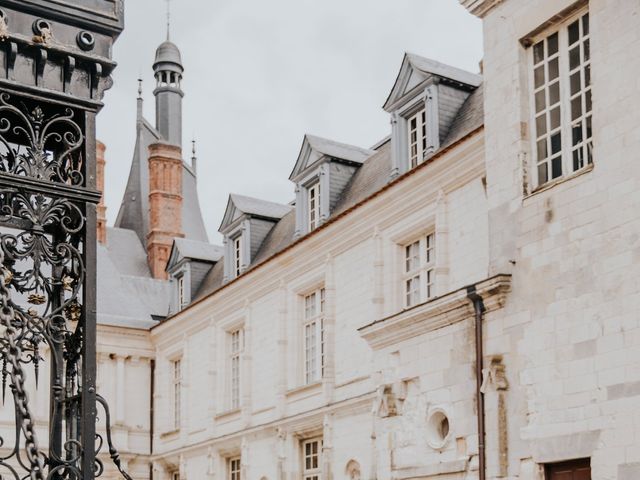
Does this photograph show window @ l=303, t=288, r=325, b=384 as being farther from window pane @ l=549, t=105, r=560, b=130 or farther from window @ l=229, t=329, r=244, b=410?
window pane @ l=549, t=105, r=560, b=130

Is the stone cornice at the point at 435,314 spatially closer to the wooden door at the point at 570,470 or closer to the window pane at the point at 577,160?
the window pane at the point at 577,160

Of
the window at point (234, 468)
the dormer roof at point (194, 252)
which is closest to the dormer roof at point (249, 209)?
the dormer roof at point (194, 252)

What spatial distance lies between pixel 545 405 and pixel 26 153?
597cm

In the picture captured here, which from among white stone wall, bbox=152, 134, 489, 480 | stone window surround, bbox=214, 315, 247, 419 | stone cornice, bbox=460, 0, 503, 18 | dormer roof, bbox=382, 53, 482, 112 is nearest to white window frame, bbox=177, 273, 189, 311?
white stone wall, bbox=152, 134, 489, 480

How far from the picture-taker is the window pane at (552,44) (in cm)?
914

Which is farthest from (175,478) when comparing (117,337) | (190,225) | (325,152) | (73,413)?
(73,413)

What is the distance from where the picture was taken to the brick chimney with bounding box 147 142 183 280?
103 ft

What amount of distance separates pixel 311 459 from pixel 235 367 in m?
3.55

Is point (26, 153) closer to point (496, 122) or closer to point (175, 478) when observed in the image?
point (496, 122)

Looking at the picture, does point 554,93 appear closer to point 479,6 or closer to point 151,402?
point 479,6

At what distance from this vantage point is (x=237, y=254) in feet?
72.3

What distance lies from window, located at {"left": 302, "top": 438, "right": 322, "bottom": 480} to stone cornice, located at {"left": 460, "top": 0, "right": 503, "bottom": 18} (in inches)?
371

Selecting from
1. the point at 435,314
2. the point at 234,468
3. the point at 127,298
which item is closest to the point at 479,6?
the point at 435,314

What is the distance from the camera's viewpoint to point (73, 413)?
334cm
